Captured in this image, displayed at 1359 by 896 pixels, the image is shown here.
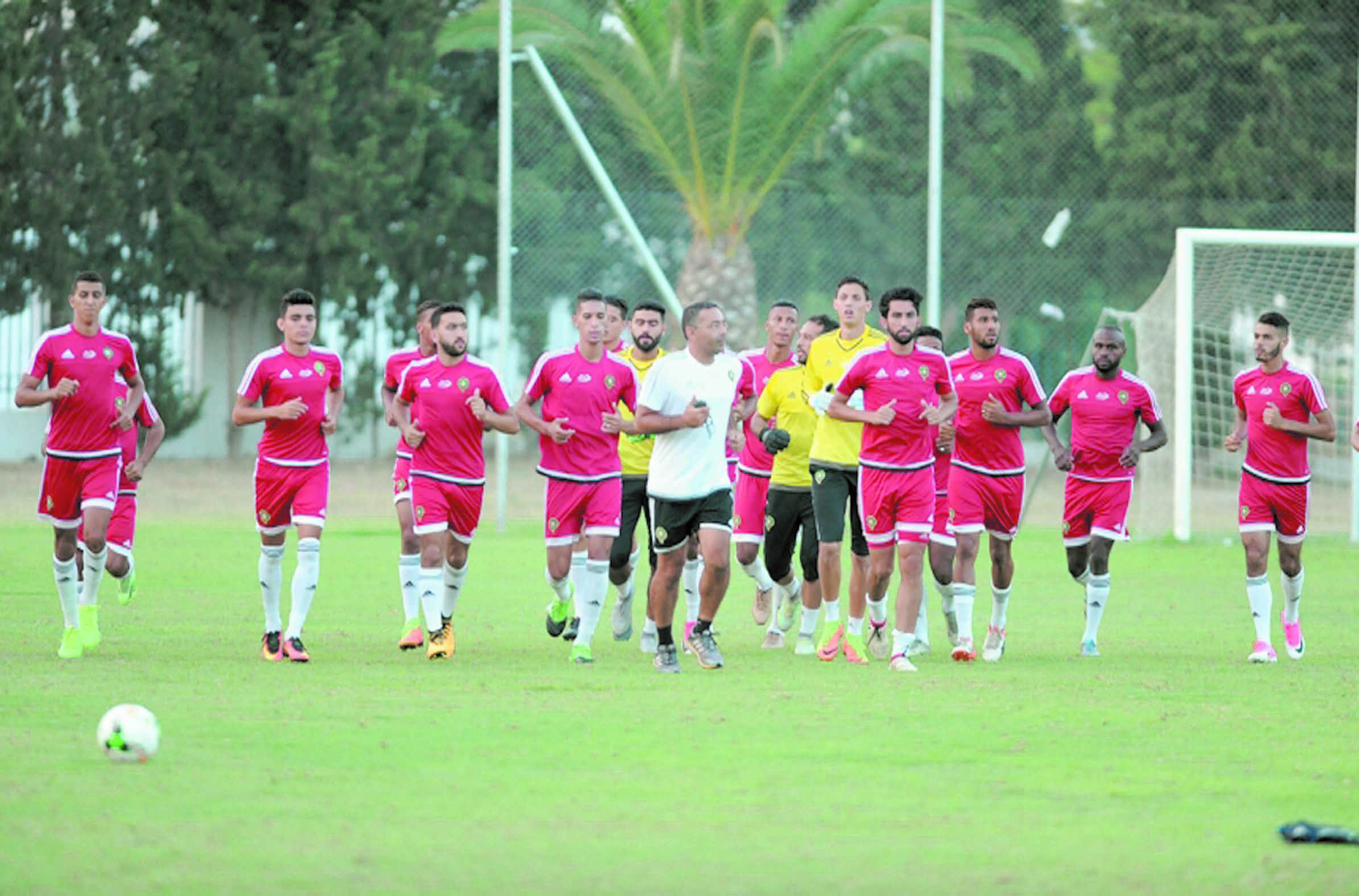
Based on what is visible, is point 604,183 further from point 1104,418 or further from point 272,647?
point 272,647

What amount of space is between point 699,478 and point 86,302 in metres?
4.05

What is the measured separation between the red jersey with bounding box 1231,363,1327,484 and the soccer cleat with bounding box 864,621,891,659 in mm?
2696

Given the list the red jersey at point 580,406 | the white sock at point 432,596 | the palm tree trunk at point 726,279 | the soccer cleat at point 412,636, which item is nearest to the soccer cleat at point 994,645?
the red jersey at point 580,406

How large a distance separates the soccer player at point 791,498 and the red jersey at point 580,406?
107 cm

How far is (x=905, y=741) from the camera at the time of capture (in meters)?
9.03

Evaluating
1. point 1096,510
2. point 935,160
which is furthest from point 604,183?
point 1096,510

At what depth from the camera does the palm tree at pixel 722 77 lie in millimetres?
27266

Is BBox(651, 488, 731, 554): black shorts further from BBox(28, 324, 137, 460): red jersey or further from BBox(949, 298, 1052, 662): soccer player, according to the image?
BBox(28, 324, 137, 460): red jersey

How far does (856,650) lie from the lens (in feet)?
40.5

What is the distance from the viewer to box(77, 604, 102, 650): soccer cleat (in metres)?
12.4

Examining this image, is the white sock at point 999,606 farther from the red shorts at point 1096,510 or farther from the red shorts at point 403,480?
the red shorts at point 403,480

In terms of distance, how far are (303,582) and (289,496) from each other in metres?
0.55

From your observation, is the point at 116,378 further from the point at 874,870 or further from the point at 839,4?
the point at 839,4

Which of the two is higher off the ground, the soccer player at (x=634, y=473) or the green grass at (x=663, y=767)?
the soccer player at (x=634, y=473)
